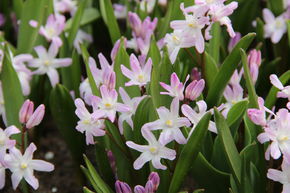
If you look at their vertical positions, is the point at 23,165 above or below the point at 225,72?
below

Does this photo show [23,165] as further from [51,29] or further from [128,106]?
[51,29]

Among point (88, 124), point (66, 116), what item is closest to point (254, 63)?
point (88, 124)

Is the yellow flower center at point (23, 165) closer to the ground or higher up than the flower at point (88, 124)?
closer to the ground

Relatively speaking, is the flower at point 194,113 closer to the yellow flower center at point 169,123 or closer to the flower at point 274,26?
the yellow flower center at point 169,123

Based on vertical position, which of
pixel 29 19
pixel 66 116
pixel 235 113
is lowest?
pixel 66 116

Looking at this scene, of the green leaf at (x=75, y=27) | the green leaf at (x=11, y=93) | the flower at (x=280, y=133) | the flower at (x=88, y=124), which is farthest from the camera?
the green leaf at (x=75, y=27)

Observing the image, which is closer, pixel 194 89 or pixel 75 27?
pixel 194 89

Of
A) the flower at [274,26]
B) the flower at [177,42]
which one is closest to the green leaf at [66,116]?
the flower at [177,42]
